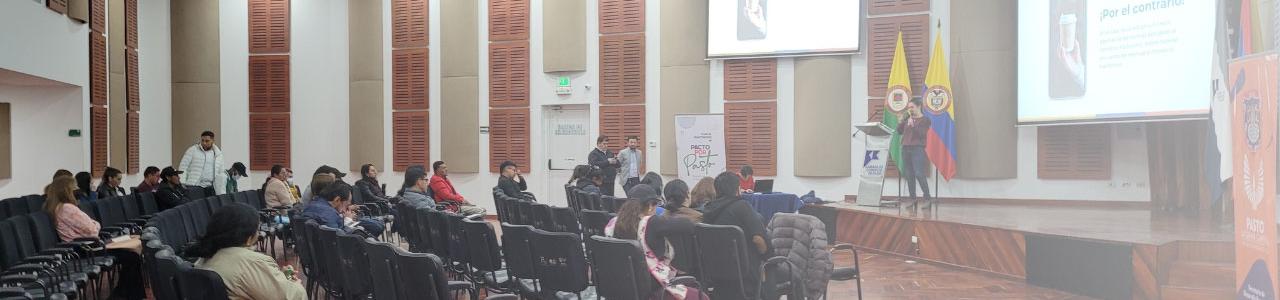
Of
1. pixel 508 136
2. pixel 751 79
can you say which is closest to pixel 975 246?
pixel 751 79

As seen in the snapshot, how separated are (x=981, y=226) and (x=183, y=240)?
20.5 ft

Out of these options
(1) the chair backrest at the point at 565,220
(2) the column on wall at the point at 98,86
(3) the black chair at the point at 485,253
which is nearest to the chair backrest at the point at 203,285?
(3) the black chair at the point at 485,253

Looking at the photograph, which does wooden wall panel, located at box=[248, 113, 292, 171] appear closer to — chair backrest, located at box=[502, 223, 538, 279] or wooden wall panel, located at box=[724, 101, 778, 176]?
wooden wall panel, located at box=[724, 101, 778, 176]

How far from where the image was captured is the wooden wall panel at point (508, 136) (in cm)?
1461

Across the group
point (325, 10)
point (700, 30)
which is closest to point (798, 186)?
point (700, 30)

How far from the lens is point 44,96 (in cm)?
1195

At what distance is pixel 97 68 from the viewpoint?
12.2 m

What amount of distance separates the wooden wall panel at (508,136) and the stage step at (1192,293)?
9456mm

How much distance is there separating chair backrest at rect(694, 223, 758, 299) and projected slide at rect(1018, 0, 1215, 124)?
5.79 m

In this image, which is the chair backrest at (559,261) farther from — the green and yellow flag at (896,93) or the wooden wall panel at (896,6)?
the wooden wall panel at (896,6)

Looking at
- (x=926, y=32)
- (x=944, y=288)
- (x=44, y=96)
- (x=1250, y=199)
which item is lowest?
(x=944, y=288)

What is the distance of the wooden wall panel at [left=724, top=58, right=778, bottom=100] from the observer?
1341cm

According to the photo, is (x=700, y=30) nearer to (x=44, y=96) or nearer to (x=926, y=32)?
(x=926, y=32)

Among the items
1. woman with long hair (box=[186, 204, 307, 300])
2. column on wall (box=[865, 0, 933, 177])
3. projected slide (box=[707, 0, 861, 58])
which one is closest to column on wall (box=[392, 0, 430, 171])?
projected slide (box=[707, 0, 861, 58])
